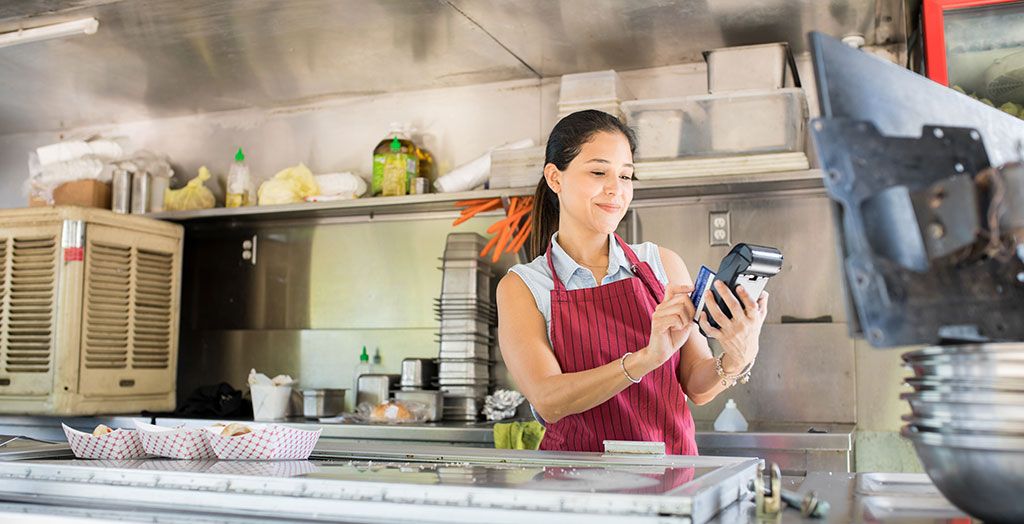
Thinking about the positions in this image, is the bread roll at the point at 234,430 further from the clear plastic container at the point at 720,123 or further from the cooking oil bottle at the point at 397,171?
the cooking oil bottle at the point at 397,171

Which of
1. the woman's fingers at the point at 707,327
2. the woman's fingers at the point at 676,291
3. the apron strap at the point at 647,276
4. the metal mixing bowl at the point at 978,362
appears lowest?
the metal mixing bowl at the point at 978,362

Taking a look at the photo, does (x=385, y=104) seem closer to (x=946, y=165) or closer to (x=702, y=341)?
(x=702, y=341)

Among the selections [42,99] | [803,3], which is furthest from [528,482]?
[42,99]

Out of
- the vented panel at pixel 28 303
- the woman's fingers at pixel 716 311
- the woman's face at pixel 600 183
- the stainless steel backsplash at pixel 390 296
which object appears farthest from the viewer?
the vented panel at pixel 28 303

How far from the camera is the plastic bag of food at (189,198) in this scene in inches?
190

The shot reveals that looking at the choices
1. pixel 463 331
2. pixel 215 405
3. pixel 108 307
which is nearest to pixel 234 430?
pixel 463 331

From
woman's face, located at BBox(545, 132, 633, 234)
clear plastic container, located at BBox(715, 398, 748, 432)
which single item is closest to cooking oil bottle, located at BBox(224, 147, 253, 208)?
clear plastic container, located at BBox(715, 398, 748, 432)

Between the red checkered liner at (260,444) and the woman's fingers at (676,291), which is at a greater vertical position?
the woman's fingers at (676,291)

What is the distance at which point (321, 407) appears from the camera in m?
4.23

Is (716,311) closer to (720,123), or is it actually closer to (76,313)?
(720,123)

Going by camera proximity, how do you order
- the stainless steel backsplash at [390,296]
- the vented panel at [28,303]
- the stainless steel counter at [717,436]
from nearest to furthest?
the stainless steel counter at [717,436], the stainless steel backsplash at [390,296], the vented panel at [28,303]

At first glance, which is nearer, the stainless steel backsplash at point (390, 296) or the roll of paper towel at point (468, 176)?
the stainless steel backsplash at point (390, 296)

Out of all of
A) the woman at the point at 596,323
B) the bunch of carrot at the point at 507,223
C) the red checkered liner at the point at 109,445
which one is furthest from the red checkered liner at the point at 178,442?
the bunch of carrot at the point at 507,223

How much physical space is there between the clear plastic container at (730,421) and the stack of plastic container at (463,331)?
1.04 m
